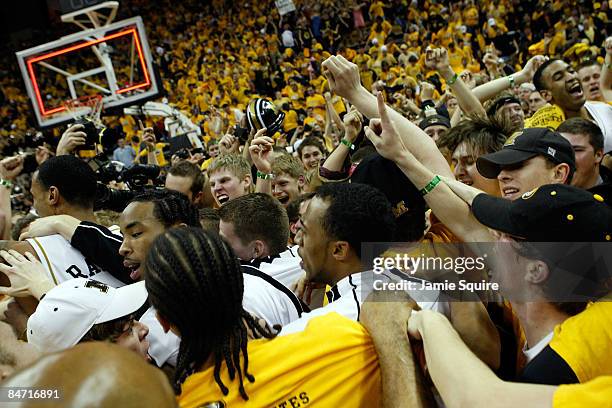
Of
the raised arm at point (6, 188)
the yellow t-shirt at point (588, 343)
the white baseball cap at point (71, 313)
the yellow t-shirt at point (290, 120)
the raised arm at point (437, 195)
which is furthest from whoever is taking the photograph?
the yellow t-shirt at point (290, 120)

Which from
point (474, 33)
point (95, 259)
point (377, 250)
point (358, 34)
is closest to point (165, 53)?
point (358, 34)

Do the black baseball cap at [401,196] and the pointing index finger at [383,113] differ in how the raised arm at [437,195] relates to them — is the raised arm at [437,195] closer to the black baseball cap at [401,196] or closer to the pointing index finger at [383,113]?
the pointing index finger at [383,113]

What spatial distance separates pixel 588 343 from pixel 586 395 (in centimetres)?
18

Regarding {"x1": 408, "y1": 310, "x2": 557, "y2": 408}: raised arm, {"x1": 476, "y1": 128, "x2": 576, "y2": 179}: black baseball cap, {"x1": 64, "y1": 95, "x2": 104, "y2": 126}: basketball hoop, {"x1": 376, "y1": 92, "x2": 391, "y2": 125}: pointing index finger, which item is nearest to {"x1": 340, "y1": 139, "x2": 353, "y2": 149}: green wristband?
{"x1": 476, "y1": 128, "x2": 576, "y2": 179}: black baseball cap

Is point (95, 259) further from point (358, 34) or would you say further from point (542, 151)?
point (358, 34)

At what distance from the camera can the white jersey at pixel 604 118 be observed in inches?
145

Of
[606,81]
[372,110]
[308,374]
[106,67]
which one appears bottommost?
[106,67]

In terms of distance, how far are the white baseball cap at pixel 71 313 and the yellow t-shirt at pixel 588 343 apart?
135cm

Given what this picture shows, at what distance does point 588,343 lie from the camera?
1459 millimetres

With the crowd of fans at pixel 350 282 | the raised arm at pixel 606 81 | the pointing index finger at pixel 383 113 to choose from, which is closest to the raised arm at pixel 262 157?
the crowd of fans at pixel 350 282

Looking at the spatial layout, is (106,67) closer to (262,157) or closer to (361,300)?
(262,157)

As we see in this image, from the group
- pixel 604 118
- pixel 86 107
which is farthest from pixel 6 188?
pixel 86 107

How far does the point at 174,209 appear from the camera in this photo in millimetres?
2930

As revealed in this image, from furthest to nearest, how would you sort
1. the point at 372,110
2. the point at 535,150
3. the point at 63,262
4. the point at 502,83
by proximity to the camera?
the point at 502,83, the point at 63,262, the point at 372,110, the point at 535,150
